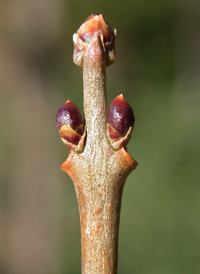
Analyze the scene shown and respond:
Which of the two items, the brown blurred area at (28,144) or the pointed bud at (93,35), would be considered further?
the brown blurred area at (28,144)

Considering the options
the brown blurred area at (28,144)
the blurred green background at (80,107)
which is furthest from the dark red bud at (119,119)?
the brown blurred area at (28,144)

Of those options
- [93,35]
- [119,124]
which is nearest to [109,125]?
[119,124]

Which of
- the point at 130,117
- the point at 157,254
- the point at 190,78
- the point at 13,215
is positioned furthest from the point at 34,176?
the point at 130,117

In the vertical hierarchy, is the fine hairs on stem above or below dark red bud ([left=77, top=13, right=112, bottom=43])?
below

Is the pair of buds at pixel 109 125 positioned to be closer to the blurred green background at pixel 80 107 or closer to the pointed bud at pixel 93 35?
the pointed bud at pixel 93 35

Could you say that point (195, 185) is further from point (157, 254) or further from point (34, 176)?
point (34, 176)

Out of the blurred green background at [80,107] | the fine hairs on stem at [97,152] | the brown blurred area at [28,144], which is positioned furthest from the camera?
the brown blurred area at [28,144]

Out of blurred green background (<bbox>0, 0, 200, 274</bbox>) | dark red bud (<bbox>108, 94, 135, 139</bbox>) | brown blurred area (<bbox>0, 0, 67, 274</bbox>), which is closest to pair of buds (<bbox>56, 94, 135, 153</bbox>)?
dark red bud (<bbox>108, 94, 135, 139</bbox>)

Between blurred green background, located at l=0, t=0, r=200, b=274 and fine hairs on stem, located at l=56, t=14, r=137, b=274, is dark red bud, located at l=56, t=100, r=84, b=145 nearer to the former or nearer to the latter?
fine hairs on stem, located at l=56, t=14, r=137, b=274
